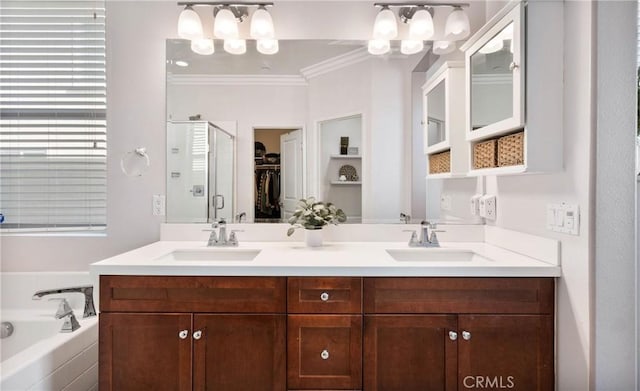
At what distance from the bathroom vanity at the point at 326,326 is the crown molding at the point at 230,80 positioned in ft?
3.62

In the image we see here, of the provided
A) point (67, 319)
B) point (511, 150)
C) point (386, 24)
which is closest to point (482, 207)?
point (511, 150)

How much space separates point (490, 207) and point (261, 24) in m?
1.61

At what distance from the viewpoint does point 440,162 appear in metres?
1.89

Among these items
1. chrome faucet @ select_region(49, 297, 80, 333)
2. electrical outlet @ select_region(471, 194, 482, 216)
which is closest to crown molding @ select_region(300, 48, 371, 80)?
electrical outlet @ select_region(471, 194, 482, 216)

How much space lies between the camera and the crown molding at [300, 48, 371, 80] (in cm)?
193

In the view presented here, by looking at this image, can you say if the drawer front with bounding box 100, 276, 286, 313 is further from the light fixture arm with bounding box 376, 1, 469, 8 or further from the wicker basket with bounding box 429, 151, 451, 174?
the light fixture arm with bounding box 376, 1, 469, 8

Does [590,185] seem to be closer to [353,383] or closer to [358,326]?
[358,326]

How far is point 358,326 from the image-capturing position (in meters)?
1.30

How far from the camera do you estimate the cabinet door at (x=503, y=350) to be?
129cm

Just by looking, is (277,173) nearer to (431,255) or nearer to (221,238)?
(221,238)

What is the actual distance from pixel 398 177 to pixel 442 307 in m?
0.83

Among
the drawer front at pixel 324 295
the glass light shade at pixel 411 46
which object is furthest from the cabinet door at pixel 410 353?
the glass light shade at pixel 411 46

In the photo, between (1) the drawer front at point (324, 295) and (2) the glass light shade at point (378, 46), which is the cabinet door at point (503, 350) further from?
(2) the glass light shade at point (378, 46)

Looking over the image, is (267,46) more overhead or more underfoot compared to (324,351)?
more overhead
